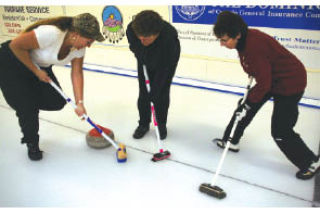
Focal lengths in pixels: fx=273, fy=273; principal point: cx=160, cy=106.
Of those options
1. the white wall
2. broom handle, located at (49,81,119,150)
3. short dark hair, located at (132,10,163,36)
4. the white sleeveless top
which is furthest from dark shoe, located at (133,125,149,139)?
the white wall

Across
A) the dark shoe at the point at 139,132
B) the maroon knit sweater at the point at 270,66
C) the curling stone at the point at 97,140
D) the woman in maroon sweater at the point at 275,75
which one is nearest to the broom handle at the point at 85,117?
the curling stone at the point at 97,140

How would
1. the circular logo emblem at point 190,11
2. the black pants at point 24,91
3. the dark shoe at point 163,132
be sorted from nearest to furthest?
the black pants at point 24,91 < the dark shoe at point 163,132 < the circular logo emblem at point 190,11

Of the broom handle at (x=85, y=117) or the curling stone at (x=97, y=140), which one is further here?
the curling stone at (x=97, y=140)

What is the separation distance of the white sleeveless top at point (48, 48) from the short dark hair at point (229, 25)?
1003mm

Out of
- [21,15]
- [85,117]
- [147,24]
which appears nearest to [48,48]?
[85,117]

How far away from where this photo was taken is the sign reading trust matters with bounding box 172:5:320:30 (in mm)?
2789

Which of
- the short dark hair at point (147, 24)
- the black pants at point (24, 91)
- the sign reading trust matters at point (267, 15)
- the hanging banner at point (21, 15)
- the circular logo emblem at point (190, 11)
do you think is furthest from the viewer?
the hanging banner at point (21, 15)

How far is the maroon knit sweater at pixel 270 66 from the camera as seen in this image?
5.34ft

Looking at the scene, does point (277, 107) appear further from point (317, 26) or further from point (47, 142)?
Result: point (47, 142)

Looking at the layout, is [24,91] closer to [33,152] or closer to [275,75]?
[33,152]

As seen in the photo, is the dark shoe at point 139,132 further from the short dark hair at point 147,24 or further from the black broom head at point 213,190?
the short dark hair at point 147,24

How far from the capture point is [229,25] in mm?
1556

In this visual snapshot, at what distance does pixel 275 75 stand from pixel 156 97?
2.97 ft

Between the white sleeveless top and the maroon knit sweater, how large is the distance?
1172mm
